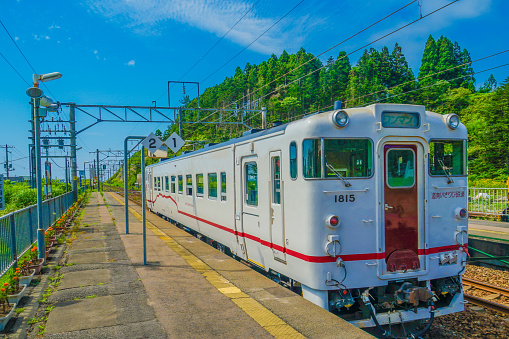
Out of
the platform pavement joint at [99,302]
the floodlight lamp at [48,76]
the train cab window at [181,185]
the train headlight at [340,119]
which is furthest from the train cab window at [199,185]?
the train headlight at [340,119]

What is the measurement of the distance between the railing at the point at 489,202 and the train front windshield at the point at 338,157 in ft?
44.5

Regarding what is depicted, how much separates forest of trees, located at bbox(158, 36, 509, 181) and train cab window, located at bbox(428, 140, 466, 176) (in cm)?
1950

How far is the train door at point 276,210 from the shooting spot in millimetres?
6242

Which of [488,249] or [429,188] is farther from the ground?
[429,188]

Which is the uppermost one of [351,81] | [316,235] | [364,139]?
[351,81]

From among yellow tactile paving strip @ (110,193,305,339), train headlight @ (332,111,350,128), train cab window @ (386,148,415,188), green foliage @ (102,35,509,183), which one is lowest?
yellow tactile paving strip @ (110,193,305,339)

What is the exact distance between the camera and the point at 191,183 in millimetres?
12742

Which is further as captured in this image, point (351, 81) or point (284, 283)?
point (351, 81)

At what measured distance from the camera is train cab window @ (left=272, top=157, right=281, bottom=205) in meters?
6.41

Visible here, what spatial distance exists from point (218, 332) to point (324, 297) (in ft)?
5.01

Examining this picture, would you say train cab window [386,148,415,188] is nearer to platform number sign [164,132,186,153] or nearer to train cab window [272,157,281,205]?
train cab window [272,157,281,205]

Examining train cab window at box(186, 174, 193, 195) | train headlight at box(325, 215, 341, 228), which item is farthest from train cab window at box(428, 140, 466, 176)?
train cab window at box(186, 174, 193, 195)

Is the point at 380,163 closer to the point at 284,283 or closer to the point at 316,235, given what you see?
the point at 316,235

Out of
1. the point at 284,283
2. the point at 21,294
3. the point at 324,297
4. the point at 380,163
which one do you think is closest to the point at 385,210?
the point at 380,163
